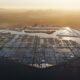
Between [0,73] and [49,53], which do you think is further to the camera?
[49,53]

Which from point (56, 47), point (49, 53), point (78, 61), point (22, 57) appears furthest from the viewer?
point (56, 47)

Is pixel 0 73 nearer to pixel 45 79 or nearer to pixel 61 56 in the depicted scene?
pixel 45 79

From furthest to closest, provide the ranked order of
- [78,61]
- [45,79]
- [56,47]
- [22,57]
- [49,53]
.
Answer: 1. [56,47]
2. [49,53]
3. [22,57]
4. [78,61]
5. [45,79]

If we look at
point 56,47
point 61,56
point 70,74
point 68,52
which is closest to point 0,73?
point 70,74

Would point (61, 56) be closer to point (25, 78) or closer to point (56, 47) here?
point (56, 47)

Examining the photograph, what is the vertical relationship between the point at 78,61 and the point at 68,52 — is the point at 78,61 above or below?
above

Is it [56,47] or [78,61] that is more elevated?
[78,61]

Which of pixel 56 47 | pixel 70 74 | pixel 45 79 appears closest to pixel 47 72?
pixel 45 79

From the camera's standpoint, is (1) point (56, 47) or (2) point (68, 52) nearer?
(2) point (68, 52)
